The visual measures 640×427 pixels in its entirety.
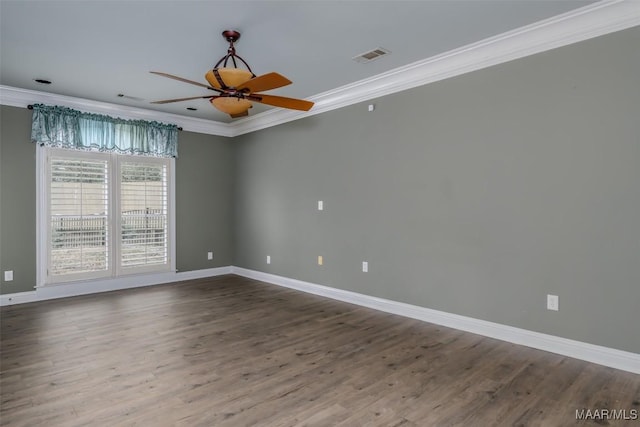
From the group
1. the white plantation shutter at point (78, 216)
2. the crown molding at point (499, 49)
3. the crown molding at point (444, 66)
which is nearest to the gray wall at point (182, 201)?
the white plantation shutter at point (78, 216)

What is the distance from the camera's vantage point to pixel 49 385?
2.53 m

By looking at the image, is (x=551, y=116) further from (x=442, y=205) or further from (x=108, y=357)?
(x=108, y=357)

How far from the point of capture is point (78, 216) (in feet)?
16.7

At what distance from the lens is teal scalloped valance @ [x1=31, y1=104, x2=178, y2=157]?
15.8ft

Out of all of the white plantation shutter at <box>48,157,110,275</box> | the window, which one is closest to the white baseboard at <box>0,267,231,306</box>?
the window

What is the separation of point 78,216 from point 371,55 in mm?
4477

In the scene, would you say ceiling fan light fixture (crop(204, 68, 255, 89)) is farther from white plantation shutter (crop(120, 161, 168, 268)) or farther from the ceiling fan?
white plantation shutter (crop(120, 161, 168, 268))

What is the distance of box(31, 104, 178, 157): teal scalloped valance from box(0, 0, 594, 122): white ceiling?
0.61 meters

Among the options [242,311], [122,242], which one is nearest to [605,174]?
[242,311]

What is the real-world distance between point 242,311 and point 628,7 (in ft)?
14.8

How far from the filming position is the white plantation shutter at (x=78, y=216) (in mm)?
4922

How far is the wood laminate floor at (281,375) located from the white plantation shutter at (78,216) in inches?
40.0

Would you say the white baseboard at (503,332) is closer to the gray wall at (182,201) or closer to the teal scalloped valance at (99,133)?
the gray wall at (182,201)

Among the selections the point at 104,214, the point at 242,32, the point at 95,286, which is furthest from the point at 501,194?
the point at 95,286
